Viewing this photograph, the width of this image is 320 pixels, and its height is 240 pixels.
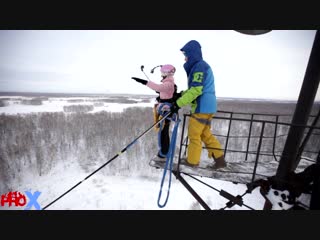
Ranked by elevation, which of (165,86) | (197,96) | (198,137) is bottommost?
(198,137)

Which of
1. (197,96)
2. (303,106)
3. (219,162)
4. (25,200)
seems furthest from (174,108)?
(25,200)

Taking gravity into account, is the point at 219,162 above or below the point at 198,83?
below

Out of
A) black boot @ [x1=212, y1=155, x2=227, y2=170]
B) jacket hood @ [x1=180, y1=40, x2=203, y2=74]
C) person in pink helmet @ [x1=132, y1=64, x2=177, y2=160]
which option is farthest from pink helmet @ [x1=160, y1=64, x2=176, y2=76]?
black boot @ [x1=212, y1=155, x2=227, y2=170]

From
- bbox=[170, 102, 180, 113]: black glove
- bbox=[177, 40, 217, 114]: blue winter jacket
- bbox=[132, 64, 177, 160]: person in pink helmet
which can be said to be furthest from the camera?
bbox=[132, 64, 177, 160]: person in pink helmet

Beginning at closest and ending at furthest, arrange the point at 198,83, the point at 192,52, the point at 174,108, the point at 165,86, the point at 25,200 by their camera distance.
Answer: the point at 198,83 < the point at 192,52 < the point at 174,108 < the point at 165,86 < the point at 25,200

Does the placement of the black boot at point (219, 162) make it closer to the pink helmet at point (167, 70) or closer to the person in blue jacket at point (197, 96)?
the person in blue jacket at point (197, 96)

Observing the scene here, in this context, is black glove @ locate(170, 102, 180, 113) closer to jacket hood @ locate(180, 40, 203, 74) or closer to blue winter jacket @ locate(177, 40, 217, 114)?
blue winter jacket @ locate(177, 40, 217, 114)

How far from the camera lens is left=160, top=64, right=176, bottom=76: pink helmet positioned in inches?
127

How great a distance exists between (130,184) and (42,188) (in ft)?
15.9

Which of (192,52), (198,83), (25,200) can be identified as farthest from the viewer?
(25,200)

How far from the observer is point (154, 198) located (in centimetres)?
850

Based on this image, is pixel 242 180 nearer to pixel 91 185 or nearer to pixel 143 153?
pixel 91 185

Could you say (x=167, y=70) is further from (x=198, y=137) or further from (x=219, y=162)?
(x=219, y=162)

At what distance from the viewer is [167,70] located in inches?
127
